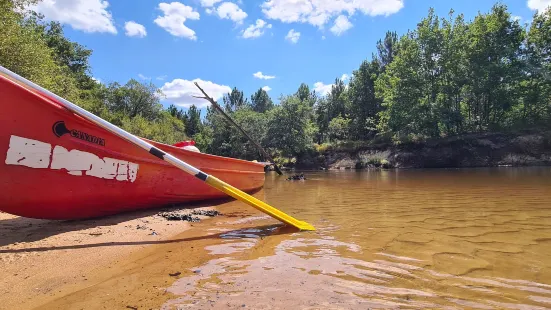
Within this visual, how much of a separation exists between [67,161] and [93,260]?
1774 mm

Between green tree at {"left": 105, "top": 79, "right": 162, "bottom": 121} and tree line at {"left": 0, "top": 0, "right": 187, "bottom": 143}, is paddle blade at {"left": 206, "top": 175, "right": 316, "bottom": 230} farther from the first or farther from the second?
green tree at {"left": 105, "top": 79, "right": 162, "bottom": 121}

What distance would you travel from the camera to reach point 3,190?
4.03 metres

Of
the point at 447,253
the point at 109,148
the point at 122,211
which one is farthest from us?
the point at 122,211

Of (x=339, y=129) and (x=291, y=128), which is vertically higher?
(x=339, y=129)

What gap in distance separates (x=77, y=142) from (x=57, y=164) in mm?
386

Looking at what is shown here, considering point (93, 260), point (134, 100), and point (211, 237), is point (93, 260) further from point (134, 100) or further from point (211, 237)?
point (134, 100)

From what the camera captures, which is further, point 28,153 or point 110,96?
point 110,96

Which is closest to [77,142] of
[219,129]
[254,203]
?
[254,203]

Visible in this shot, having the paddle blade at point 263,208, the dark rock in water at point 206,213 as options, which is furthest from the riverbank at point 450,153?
the paddle blade at point 263,208

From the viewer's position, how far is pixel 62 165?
4.43m

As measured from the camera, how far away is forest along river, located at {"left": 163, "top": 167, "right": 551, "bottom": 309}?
7.85ft

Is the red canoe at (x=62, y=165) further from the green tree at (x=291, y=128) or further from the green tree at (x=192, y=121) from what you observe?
the green tree at (x=192, y=121)

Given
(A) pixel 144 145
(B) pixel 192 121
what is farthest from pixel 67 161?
(B) pixel 192 121

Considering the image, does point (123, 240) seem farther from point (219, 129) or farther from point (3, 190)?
point (219, 129)
